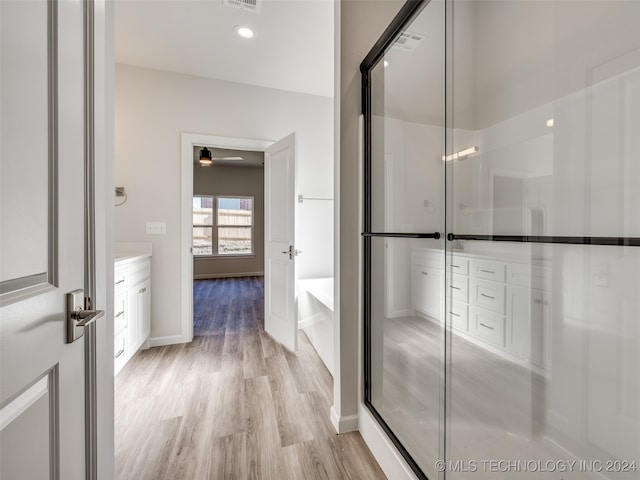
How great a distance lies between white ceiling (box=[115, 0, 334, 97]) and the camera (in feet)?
7.15

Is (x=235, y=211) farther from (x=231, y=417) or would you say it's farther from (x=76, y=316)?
(x=76, y=316)

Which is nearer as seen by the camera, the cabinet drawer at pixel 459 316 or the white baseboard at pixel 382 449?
the cabinet drawer at pixel 459 316

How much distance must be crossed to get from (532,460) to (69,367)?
1248 millimetres

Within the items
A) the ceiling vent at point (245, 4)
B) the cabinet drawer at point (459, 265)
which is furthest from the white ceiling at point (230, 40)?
the cabinet drawer at point (459, 265)

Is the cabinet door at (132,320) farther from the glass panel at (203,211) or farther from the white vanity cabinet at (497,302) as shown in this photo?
the glass panel at (203,211)

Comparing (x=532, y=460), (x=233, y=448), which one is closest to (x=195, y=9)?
(x=233, y=448)

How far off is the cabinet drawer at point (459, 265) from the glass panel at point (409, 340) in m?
0.06

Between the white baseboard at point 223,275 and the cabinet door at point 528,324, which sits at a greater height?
the cabinet door at point 528,324

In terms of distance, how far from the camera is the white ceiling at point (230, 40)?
2180mm

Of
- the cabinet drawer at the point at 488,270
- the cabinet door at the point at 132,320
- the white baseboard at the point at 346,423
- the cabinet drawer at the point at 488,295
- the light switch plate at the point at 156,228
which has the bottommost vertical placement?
the white baseboard at the point at 346,423

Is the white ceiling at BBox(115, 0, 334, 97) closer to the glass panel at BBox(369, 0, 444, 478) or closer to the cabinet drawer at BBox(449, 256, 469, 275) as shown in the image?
the glass panel at BBox(369, 0, 444, 478)

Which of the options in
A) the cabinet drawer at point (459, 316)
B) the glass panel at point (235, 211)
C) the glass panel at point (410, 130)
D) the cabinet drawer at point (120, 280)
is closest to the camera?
the cabinet drawer at point (459, 316)

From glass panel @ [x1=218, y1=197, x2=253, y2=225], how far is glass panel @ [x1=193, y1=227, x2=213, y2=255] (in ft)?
1.25

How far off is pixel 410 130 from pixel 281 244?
1910 mm
